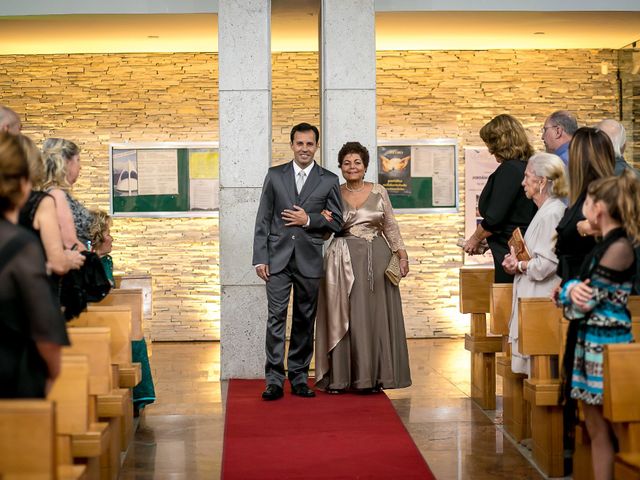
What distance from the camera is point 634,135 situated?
414 inches

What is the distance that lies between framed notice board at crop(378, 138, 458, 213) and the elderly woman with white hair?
16.8 ft

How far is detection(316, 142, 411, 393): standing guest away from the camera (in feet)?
23.8

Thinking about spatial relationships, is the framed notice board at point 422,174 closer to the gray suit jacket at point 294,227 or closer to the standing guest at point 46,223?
the gray suit jacket at point 294,227

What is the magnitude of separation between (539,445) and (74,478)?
2550mm

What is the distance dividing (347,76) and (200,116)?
10.5ft

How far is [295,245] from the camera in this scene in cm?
714

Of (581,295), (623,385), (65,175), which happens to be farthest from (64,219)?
(623,385)

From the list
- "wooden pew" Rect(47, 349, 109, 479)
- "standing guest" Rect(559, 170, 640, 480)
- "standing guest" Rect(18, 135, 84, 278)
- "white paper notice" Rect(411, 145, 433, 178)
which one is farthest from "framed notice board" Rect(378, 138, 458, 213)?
"wooden pew" Rect(47, 349, 109, 479)

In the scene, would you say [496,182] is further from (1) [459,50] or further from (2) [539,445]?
(1) [459,50]

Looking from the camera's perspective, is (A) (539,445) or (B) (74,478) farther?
(A) (539,445)

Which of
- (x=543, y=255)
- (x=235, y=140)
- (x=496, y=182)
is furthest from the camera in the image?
(x=235, y=140)

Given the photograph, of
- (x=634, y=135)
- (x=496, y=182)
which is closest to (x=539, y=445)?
(x=496, y=182)

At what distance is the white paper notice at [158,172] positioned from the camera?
1098 centimetres

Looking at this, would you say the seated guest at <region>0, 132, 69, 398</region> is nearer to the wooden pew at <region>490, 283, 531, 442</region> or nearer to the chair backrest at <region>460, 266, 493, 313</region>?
the wooden pew at <region>490, 283, 531, 442</region>
